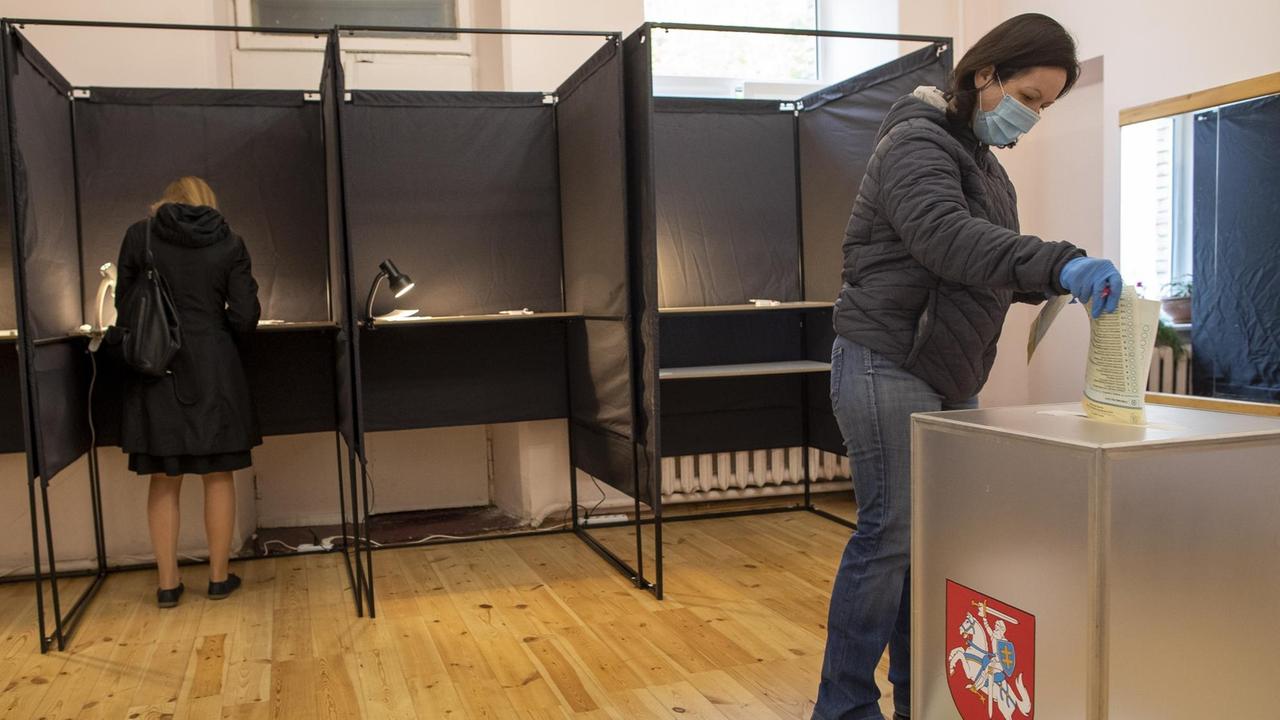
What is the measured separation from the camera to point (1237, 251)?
3.55 meters

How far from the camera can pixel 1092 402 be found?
59.4 inches

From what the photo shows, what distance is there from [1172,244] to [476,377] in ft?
8.74

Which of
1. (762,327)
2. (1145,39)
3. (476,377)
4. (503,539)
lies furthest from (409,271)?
(1145,39)

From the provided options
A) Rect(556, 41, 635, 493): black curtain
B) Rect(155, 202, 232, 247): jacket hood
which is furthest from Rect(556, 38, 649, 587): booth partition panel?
Rect(155, 202, 232, 247): jacket hood

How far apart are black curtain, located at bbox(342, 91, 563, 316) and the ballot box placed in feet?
9.25

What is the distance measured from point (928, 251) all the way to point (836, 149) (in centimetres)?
261

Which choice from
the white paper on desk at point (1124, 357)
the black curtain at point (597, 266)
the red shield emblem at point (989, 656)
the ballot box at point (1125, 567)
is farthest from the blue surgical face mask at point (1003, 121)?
the black curtain at point (597, 266)

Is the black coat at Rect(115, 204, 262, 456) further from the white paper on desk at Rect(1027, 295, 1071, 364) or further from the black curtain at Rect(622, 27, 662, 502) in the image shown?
the white paper on desk at Rect(1027, 295, 1071, 364)

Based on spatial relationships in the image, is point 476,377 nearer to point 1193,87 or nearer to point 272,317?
point 272,317

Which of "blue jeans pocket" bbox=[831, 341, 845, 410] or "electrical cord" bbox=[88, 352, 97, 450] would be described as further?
"electrical cord" bbox=[88, 352, 97, 450]

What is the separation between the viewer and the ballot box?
129cm

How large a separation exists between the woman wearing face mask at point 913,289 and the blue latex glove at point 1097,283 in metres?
0.09

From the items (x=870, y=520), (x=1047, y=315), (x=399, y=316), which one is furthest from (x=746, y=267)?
(x=1047, y=315)

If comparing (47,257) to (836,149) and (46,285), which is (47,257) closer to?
(46,285)
